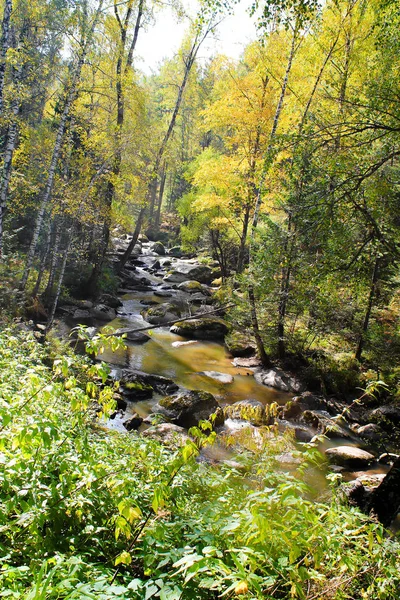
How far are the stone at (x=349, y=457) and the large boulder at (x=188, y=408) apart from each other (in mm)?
2635

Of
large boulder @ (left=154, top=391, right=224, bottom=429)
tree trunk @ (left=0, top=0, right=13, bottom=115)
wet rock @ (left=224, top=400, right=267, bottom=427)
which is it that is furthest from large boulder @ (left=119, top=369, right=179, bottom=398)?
tree trunk @ (left=0, top=0, right=13, bottom=115)

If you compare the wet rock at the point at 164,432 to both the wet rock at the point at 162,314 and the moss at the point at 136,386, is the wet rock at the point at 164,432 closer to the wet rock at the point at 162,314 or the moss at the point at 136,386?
the moss at the point at 136,386

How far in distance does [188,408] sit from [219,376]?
3.27m

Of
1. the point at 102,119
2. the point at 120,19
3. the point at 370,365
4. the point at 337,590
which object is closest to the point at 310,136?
the point at 337,590

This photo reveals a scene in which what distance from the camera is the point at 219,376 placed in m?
11.9

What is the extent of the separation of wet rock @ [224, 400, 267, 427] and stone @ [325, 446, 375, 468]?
1.76 metres

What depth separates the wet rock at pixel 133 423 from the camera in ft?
25.9

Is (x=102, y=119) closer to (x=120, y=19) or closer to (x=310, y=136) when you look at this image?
(x=120, y=19)

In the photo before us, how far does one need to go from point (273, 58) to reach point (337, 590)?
15.8 m

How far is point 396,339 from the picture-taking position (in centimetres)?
1054

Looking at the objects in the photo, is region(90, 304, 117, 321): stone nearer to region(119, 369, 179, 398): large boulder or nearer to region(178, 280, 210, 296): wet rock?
region(119, 369, 179, 398): large boulder

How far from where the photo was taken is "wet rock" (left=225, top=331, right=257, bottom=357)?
14.4 metres

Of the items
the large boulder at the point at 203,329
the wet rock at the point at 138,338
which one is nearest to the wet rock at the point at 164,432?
the wet rock at the point at 138,338

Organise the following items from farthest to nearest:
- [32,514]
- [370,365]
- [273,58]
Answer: [273,58], [370,365], [32,514]
